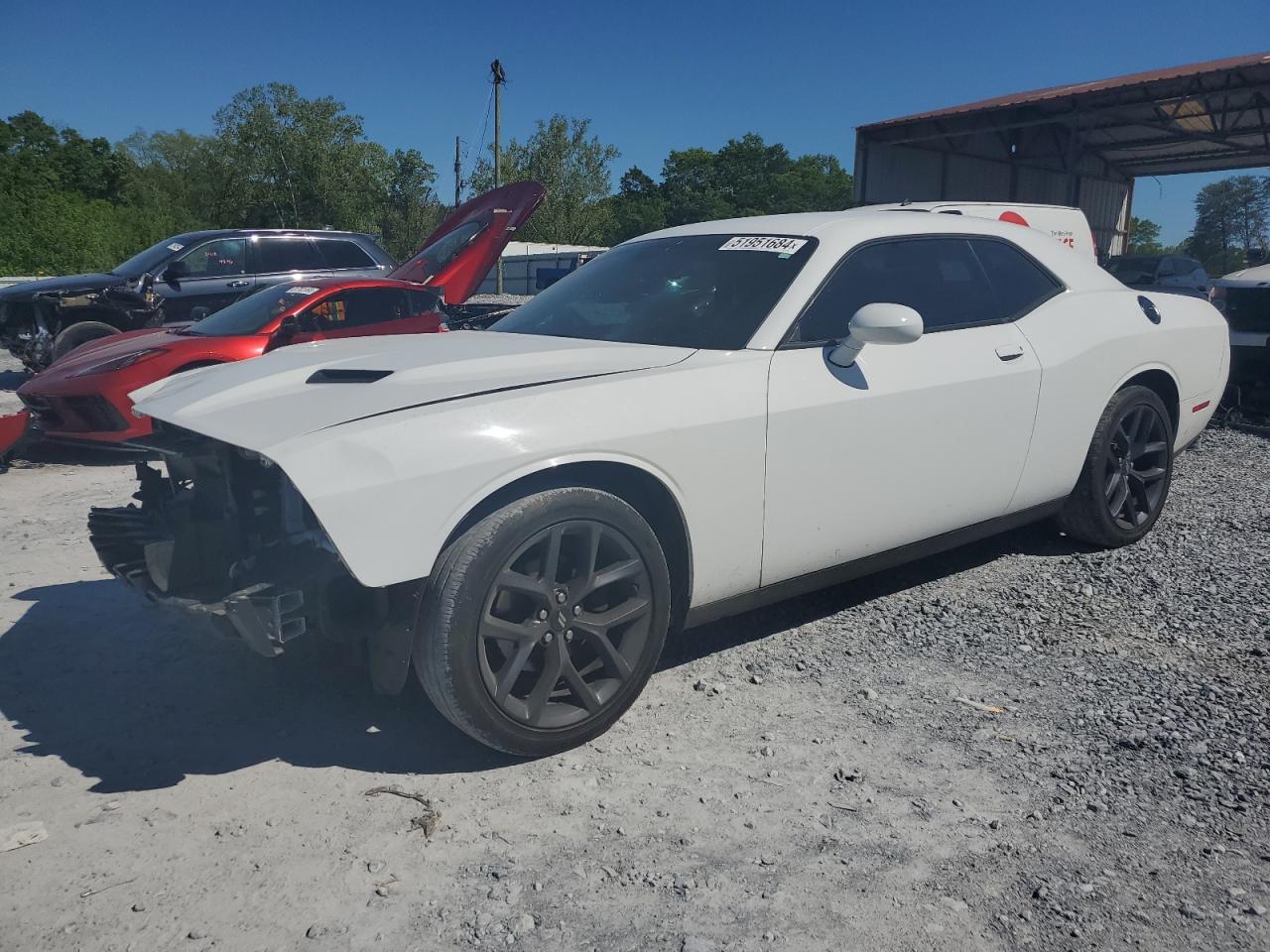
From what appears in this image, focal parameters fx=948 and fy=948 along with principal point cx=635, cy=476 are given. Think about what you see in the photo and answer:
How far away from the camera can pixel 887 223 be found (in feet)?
12.4

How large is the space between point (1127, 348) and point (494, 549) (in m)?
3.30

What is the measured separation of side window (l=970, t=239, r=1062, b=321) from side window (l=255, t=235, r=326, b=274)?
8.70 meters

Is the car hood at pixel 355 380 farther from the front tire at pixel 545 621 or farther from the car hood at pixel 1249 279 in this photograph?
the car hood at pixel 1249 279

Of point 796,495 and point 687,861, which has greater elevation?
point 796,495

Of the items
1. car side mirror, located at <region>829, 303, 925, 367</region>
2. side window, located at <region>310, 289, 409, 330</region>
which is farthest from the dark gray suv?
car side mirror, located at <region>829, 303, 925, 367</region>

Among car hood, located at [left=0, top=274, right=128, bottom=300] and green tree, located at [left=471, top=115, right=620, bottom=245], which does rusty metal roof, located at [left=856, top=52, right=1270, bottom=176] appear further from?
green tree, located at [left=471, top=115, right=620, bottom=245]

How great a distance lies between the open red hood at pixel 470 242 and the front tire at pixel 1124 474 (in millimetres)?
6040

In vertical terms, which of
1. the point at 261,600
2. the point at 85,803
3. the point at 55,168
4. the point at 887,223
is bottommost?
the point at 85,803

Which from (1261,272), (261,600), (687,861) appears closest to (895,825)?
(687,861)

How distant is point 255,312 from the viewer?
7316 millimetres

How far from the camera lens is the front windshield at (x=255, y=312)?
281 inches

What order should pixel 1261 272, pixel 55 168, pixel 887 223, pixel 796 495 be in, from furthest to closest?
pixel 55 168
pixel 1261 272
pixel 887 223
pixel 796 495

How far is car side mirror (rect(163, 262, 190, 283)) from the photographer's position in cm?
1008

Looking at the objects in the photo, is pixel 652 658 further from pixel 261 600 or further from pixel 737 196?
pixel 737 196
